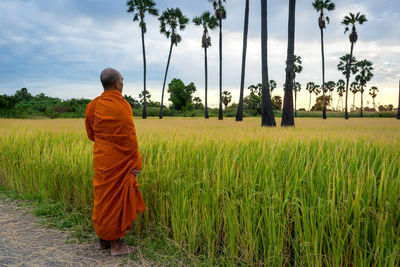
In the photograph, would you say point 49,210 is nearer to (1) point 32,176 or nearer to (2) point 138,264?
(1) point 32,176

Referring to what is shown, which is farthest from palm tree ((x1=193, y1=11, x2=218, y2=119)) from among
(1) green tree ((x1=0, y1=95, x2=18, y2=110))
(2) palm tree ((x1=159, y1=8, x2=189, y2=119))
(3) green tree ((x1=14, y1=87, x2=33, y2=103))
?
(3) green tree ((x1=14, y1=87, x2=33, y2=103))

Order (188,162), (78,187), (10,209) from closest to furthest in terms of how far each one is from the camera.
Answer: (188,162) < (78,187) < (10,209)

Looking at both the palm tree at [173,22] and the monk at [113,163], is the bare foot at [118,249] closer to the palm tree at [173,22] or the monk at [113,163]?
the monk at [113,163]

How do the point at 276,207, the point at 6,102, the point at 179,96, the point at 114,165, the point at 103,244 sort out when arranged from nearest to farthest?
1. the point at 276,207
2. the point at 114,165
3. the point at 103,244
4. the point at 6,102
5. the point at 179,96

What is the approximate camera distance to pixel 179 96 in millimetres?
73500

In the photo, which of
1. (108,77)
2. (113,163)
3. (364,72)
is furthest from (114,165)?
(364,72)

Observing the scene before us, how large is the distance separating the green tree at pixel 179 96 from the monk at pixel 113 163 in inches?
2798

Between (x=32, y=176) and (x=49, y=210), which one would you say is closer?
(x=49, y=210)

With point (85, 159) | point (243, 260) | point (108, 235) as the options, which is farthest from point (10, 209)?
point (243, 260)

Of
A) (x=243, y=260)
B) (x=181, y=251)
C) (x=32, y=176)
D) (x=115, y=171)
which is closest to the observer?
(x=243, y=260)

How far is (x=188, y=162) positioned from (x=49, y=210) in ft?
8.69

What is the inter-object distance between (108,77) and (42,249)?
91.2 inches

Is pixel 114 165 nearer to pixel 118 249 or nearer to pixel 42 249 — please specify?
pixel 118 249

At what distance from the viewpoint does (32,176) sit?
5430 mm
